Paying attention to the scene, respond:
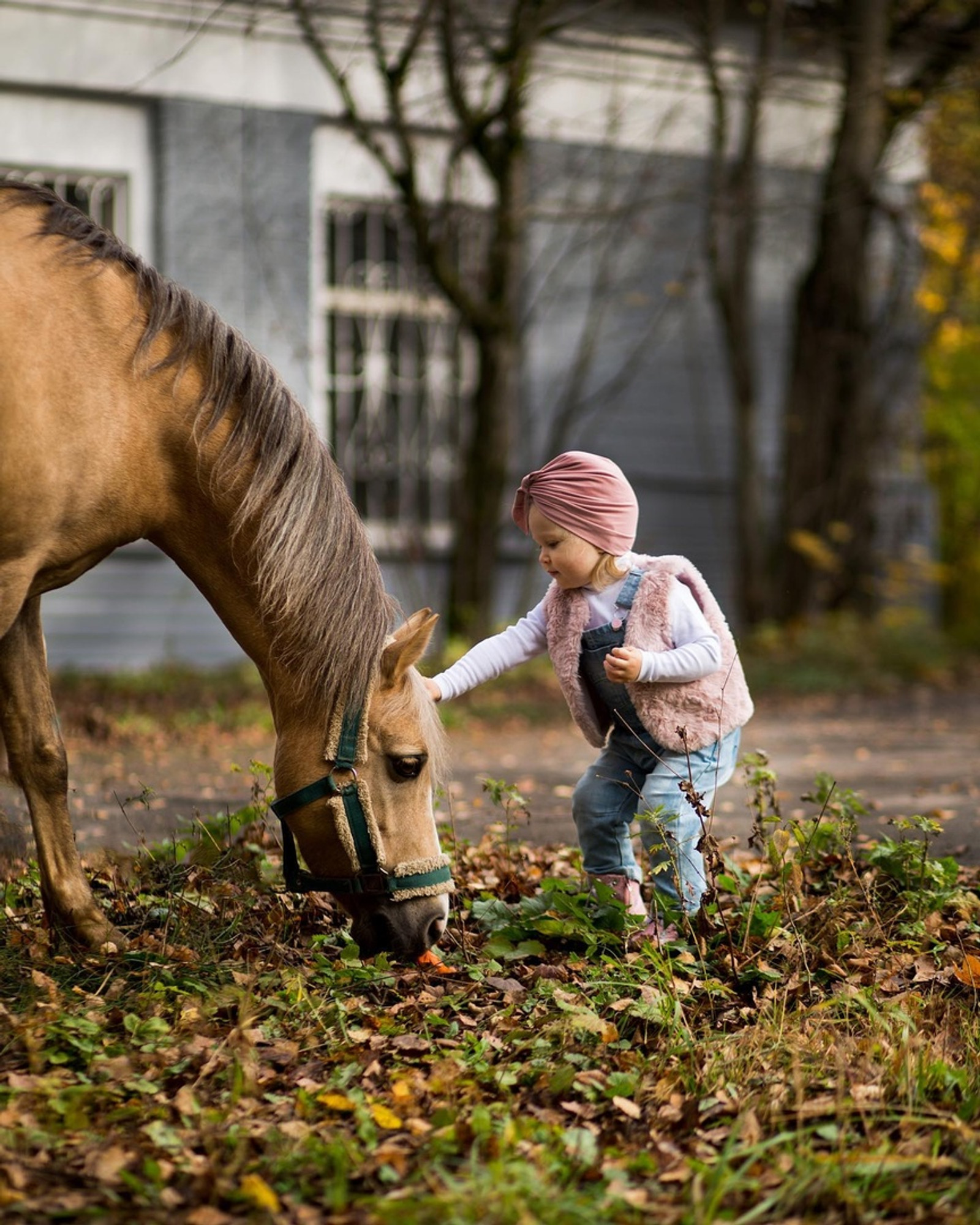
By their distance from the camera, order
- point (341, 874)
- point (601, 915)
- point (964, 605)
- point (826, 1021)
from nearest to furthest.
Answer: point (826, 1021)
point (341, 874)
point (601, 915)
point (964, 605)

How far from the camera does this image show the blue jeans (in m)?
3.71

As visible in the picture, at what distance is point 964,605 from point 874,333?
3.98m

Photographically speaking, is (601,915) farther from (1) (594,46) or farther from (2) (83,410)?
(1) (594,46)

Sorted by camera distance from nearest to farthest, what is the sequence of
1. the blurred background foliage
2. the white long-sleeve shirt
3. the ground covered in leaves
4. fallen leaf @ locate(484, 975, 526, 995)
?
the ground covered in leaves, fallen leaf @ locate(484, 975, 526, 995), the white long-sleeve shirt, the blurred background foliage

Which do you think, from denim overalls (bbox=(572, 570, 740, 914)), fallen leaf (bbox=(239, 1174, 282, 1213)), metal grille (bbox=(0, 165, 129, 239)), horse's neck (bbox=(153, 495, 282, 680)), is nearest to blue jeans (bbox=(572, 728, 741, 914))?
denim overalls (bbox=(572, 570, 740, 914))

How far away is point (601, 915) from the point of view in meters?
3.75

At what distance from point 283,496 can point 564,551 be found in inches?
29.3

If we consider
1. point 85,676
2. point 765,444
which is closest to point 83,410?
point 85,676

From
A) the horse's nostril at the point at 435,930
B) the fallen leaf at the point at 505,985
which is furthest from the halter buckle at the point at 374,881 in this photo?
the fallen leaf at the point at 505,985

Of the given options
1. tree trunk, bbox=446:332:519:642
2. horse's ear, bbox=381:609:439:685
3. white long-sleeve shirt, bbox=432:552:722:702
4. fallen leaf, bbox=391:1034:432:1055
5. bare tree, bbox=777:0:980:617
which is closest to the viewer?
fallen leaf, bbox=391:1034:432:1055

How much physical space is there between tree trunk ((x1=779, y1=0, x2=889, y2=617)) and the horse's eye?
10.3 metres

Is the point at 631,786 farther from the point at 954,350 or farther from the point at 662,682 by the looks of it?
the point at 954,350

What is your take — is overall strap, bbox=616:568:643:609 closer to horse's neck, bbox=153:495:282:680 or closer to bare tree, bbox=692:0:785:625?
horse's neck, bbox=153:495:282:680

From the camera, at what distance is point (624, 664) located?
3498mm
